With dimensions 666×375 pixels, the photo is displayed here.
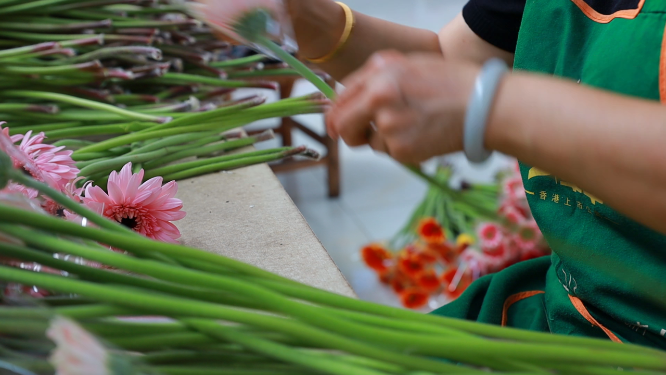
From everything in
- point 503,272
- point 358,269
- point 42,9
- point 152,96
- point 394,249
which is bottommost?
point 358,269

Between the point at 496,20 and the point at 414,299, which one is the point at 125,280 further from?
the point at 414,299

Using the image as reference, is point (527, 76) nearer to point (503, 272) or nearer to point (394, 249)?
point (503, 272)

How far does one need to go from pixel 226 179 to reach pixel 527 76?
443mm

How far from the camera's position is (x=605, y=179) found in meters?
0.33

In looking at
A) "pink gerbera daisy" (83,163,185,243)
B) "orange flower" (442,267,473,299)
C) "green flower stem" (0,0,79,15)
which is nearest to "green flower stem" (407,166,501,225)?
"pink gerbera daisy" (83,163,185,243)

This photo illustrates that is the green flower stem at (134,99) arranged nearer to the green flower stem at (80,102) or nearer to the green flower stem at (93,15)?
the green flower stem at (80,102)

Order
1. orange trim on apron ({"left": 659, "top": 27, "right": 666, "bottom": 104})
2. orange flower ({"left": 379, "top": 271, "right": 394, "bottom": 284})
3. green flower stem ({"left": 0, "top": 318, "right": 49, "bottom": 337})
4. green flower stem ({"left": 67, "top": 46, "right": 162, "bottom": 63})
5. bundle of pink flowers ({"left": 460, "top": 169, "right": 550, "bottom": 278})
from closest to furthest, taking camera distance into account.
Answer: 1. green flower stem ({"left": 0, "top": 318, "right": 49, "bottom": 337})
2. orange trim on apron ({"left": 659, "top": 27, "right": 666, "bottom": 104})
3. green flower stem ({"left": 67, "top": 46, "right": 162, "bottom": 63})
4. bundle of pink flowers ({"left": 460, "top": 169, "right": 550, "bottom": 278})
5. orange flower ({"left": 379, "top": 271, "right": 394, "bottom": 284})

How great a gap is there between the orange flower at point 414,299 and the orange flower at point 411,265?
0.07m

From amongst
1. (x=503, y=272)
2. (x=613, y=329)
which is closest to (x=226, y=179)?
(x=503, y=272)

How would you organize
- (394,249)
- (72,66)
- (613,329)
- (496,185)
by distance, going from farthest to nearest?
1. (394,249)
2. (496,185)
3. (72,66)
4. (613,329)

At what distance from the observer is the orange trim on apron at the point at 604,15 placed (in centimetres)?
44

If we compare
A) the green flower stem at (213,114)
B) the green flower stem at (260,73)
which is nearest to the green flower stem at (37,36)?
the green flower stem at (260,73)

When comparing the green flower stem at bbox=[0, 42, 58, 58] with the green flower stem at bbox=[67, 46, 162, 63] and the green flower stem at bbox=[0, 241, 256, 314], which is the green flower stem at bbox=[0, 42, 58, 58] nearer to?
the green flower stem at bbox=[67, 46, 162, 63]

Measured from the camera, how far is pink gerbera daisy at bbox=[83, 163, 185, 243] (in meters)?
0.47
